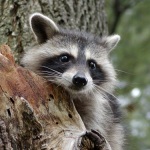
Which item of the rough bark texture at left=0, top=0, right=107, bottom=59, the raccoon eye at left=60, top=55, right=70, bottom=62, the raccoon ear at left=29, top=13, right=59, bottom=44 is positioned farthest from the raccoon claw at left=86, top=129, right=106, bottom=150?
the rough bark texture at left=0, top=0, right=107, bottom=59

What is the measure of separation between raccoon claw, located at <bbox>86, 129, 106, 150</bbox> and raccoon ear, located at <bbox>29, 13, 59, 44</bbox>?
169cm

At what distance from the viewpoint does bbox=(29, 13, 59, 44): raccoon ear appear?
5.14 m

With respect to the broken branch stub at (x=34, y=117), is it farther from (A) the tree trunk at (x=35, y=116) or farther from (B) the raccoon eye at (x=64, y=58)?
(B) the raccoon eye at (x=64, y=58)

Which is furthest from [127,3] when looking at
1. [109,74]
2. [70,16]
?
[109,74]

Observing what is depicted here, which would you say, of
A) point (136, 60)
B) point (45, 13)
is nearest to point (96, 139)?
point (45, 13)

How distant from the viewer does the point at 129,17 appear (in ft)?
34.0

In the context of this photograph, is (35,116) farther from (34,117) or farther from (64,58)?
(64,58)

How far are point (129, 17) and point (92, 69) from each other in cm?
536

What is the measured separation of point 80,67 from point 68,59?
205mm

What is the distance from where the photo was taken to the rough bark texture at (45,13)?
19.0 feet

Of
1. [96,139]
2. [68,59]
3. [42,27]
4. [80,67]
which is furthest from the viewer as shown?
[42,27]

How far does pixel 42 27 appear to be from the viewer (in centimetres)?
524

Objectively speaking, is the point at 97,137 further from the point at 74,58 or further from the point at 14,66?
the point at 74,58

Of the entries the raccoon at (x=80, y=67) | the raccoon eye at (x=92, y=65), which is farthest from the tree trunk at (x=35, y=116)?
the raccoon eye at (x=92, y=65)
